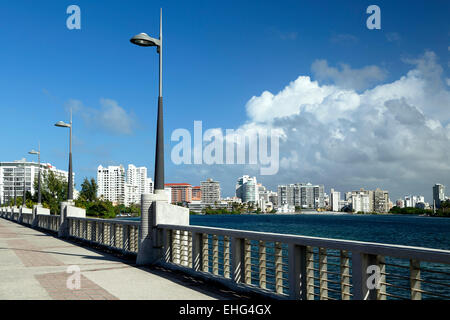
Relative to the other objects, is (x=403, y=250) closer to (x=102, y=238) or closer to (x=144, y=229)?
(x=144, y=229)

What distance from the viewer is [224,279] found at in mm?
8633

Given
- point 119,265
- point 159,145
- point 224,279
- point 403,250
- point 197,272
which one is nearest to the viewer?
point 403,250

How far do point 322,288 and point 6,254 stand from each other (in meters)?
12.1

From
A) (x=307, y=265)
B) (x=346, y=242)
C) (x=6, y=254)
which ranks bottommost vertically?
(x=6, y=254)

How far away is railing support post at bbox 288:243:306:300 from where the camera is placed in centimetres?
682

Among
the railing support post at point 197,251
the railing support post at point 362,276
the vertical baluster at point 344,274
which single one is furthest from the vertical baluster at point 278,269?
the railing support post at point 197,251

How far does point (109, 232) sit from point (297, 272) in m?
11.9

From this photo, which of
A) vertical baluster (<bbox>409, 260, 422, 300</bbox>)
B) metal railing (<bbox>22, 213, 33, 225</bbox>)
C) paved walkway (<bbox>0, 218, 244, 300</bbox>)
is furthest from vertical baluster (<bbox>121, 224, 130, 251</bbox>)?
metal railing (<bbox>22, 213, 33, 225</bbox>)

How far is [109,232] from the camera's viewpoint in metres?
17.3

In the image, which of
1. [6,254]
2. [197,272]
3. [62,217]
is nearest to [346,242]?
[197,272]

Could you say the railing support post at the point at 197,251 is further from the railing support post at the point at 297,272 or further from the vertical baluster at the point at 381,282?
the vertical baluster at the point at 381,282

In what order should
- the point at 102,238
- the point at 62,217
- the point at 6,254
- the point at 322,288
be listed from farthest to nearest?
the point at 62,217
the point at 102,238
the point at 6,254
the point at 322,288

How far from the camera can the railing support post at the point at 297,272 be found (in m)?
6.82

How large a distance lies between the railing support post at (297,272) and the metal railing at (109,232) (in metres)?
6.94
